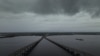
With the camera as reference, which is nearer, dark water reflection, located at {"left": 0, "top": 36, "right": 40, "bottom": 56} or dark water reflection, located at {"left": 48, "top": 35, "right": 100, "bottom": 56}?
dark water reflection, located at {"left": 0, "top": 36, "right": 40, "bottom": 56}

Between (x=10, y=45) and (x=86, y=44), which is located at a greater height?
(x=86, y=44)

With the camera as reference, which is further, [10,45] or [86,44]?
[86,44]

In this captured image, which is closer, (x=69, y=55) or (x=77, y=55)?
(x=77, y=55)

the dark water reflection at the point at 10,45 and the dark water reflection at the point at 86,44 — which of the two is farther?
the dark water reflection at the point at 86,44
